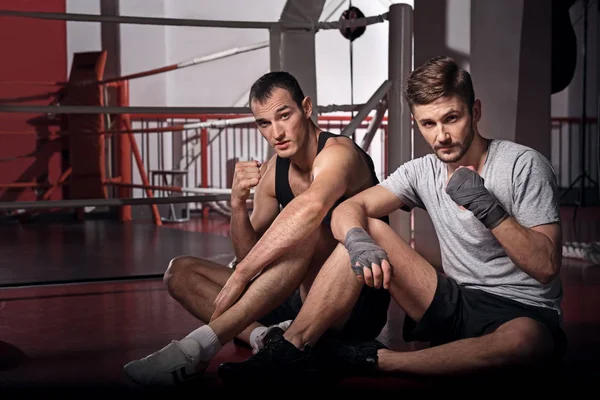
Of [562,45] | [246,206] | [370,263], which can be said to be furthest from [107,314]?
[562,45]

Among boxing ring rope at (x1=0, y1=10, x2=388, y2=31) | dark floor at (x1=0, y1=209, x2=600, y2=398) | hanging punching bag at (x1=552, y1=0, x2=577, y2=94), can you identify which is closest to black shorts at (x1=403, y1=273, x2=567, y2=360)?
dark floor at (x1=0, y1=209, x2=600, y2=398)

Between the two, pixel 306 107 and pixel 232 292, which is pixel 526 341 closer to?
pixel 232 292

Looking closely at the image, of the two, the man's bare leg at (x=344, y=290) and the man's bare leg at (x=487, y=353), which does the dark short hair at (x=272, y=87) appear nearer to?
the man's bare leg at (x=344, y=290)

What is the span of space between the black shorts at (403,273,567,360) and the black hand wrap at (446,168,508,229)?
0.26 meters

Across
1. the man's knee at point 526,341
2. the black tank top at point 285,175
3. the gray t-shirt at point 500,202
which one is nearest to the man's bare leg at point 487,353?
the man's knee at point 526,341

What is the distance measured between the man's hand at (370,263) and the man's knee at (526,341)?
0.30 metres

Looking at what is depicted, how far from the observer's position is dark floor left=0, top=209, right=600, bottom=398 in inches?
72.6

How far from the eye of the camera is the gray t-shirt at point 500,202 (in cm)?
165

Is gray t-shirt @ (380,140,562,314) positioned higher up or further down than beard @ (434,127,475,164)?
further down

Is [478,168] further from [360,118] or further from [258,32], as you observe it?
[258,32]

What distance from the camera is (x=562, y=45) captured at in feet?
12.4

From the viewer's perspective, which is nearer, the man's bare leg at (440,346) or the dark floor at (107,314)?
the man's bare leg at (440,346)

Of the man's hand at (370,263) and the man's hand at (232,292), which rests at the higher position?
the man's hand at (370,263)

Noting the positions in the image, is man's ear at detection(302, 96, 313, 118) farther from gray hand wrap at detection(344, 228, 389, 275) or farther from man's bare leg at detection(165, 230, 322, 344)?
gray hand wrap at detection(344, 228, 389, 275)
